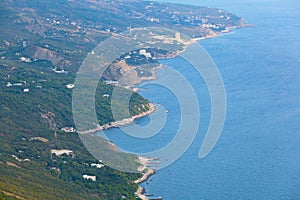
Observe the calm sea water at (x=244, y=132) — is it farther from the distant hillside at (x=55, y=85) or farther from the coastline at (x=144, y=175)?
the distant hillside at (x=55, y=85)

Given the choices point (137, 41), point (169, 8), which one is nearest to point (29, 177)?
point (137, 41)

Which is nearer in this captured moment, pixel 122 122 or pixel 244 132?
pixel 244 132

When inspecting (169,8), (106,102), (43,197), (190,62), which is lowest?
(43,197)

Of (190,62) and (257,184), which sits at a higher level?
(190,62)

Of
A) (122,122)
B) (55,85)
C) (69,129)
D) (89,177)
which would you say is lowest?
(89,177)

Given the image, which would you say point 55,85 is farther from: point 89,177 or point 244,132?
point 89,177

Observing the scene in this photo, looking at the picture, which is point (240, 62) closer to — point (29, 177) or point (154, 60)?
point (154, 60)

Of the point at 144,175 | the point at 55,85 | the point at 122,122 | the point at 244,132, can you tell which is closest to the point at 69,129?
the point at 122,122

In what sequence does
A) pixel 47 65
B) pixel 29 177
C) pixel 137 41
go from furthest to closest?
pixel 137 41 < pixel 47 65 < pixel 29 177

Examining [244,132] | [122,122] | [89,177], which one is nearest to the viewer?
[89,177]
